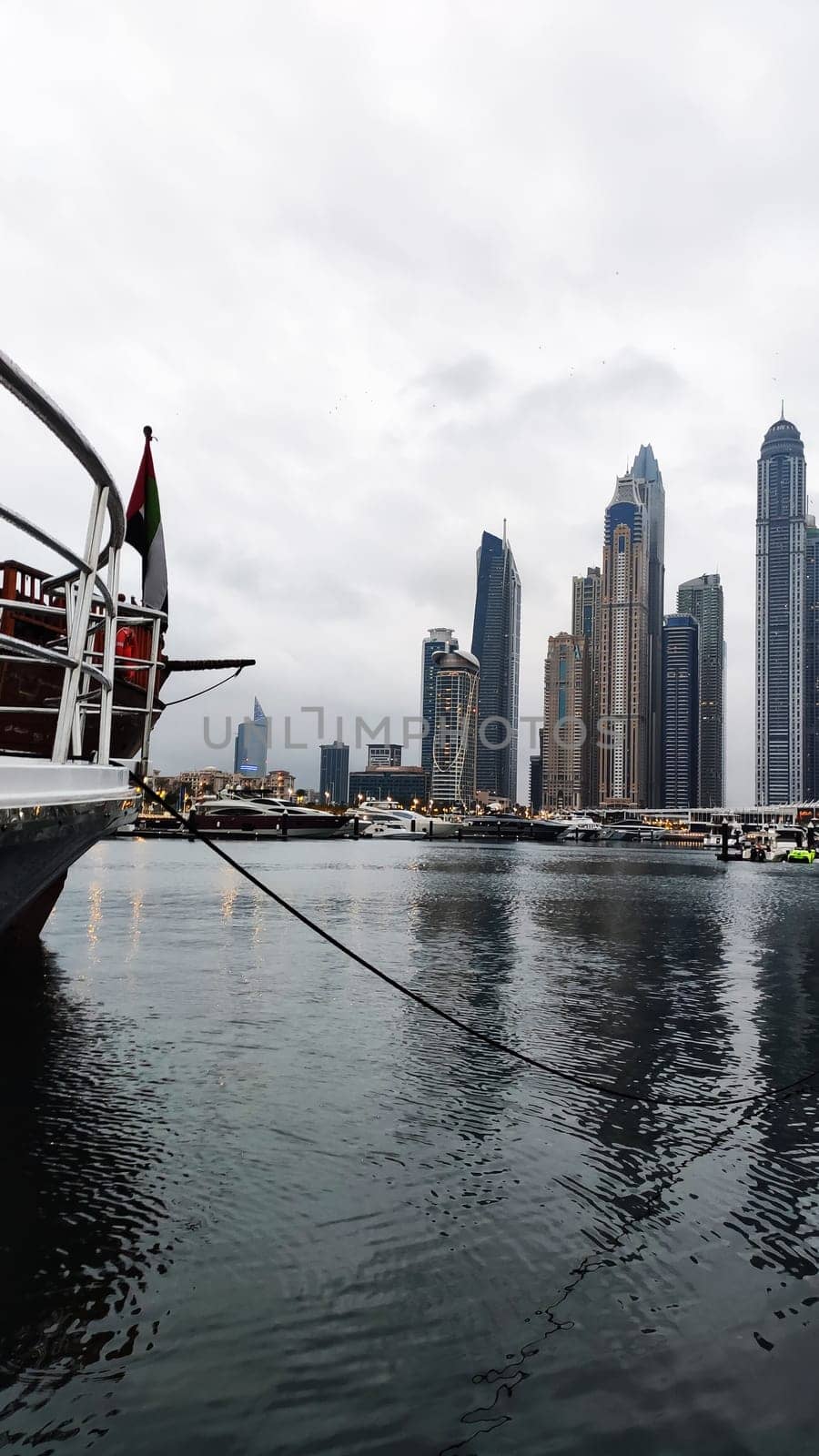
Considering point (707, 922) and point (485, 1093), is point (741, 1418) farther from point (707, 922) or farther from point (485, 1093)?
point (707, 922)

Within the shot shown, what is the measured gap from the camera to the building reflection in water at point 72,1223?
4.02 m

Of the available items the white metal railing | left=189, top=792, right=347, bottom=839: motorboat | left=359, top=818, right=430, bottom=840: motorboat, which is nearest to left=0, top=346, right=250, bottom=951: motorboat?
the white metal railing

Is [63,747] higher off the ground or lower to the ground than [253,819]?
higher

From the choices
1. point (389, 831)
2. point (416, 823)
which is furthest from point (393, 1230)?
point (416, 823)

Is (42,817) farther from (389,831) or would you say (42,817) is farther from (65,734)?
(389,831)

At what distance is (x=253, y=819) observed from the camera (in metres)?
116

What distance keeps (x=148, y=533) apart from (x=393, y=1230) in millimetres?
8836

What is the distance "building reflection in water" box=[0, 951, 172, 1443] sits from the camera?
13.2 feet

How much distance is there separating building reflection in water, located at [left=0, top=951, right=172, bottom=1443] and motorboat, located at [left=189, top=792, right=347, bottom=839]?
104613 mm

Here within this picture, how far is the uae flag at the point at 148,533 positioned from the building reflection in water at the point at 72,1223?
5788mm

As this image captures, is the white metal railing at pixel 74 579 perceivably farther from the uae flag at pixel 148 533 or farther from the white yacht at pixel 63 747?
the uae flag at pixel 148 533

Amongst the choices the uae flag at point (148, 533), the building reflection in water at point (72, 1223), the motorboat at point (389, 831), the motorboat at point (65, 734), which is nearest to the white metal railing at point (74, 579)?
the motorboat at point (65, 734)

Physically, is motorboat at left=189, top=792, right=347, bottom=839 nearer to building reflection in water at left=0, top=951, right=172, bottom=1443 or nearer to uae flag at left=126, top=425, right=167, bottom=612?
uae flag at left=126, top=425, right=167, bottom=612

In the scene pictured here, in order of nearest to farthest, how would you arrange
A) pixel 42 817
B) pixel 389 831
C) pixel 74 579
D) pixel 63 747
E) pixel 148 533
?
1. pixel 42 817
2. pixel 63 747
3. pixel 74 579
4. pixel 148 533
5. pixel 389 831
